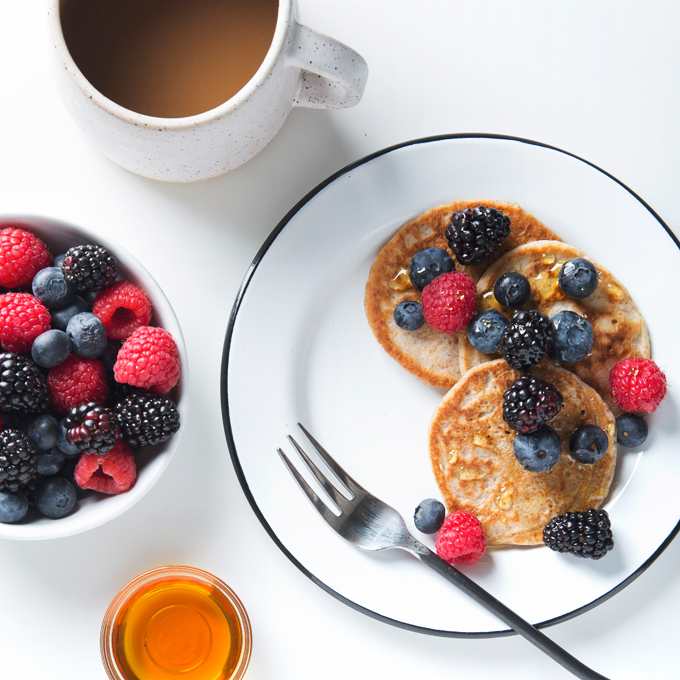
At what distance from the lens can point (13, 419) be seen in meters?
1.21

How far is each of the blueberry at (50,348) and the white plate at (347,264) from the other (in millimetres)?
361

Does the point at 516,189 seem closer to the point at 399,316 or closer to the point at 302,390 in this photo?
the point at 399,316

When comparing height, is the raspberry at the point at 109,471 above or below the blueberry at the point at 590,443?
below

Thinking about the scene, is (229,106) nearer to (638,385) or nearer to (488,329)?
(488,329)

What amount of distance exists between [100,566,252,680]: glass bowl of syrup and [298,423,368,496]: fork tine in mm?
373

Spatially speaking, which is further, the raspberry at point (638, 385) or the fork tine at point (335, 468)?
the fork tine at point (335, 468)

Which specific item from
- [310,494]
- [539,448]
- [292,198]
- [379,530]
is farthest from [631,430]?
[292,198]

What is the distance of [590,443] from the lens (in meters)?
1.38

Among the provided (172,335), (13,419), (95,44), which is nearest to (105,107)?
(95,44)

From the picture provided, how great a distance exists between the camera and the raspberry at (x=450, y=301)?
1.37 meters

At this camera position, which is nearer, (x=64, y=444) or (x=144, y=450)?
(x=64, y=444)

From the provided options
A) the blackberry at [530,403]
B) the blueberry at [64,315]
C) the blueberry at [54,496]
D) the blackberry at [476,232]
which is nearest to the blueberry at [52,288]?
the blueberry at [64,315]

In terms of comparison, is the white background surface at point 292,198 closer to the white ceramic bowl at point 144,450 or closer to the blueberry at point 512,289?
the white ceramic bowl at point 144,450

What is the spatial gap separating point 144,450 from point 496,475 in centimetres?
81
